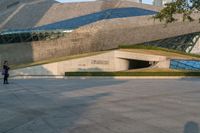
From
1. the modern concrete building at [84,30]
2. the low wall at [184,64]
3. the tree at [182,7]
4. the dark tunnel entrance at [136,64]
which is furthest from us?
the modern concrete building at [84,30]

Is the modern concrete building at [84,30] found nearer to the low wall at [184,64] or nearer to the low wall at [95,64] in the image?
the low wall at [95,64]

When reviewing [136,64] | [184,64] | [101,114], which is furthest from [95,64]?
[101,114]

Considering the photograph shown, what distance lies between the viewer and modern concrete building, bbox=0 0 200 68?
47812 millimetres

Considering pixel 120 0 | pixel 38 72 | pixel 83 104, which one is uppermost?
pixel 120 0

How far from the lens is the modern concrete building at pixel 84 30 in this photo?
1882 inches

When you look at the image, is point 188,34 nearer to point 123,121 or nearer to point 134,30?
point 134,30

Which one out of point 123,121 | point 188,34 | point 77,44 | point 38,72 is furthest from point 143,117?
point 188,34

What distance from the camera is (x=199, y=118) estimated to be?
10516 mm

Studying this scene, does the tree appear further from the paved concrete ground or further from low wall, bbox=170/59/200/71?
low wall, bbox=170/59/200/71

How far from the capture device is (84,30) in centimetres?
4875

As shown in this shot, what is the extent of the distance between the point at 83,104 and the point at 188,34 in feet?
138

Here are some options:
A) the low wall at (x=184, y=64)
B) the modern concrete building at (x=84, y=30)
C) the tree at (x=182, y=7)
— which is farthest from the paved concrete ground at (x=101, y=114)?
the modern concrete building at (x=84, y=30)

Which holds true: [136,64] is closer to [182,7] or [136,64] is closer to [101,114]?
[182,7]

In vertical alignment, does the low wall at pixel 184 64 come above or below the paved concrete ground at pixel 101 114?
below
